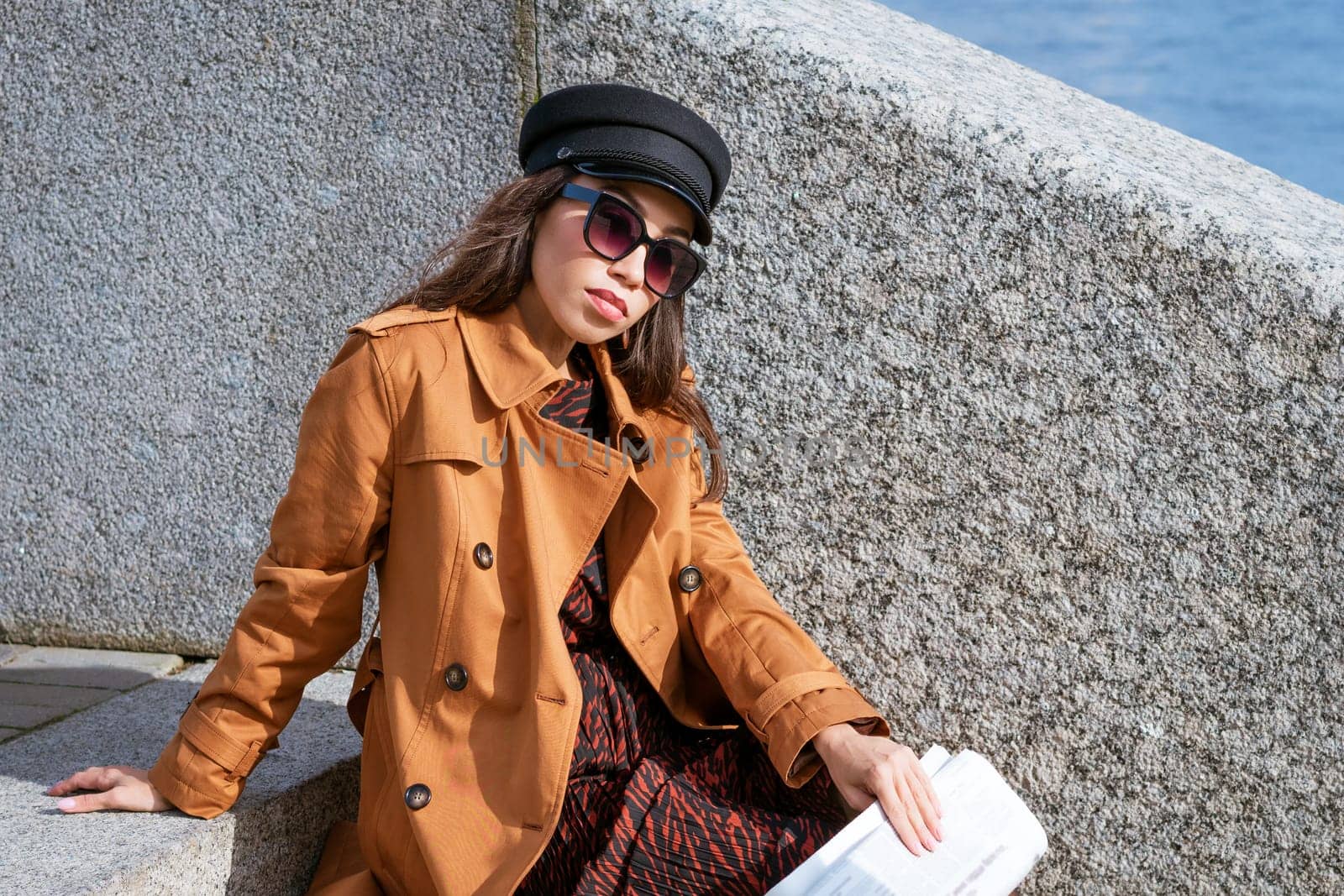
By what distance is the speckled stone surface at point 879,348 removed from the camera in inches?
87.1

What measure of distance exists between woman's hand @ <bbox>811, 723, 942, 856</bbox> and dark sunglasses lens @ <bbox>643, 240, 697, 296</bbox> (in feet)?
2.57

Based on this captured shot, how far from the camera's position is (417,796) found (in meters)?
1.76

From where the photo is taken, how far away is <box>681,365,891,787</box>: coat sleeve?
183 cm

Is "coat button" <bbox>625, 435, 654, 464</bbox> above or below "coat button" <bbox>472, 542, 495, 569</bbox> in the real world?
above

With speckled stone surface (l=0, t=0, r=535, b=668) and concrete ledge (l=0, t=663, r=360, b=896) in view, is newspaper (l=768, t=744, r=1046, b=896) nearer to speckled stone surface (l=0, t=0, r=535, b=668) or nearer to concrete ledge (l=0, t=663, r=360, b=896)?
concrete ledge (l=0, t=663, r=360, b=896)

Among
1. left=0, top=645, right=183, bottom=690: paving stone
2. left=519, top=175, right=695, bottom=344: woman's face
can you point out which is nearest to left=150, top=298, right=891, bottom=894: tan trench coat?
left=519, top=175, right=695, bottom=344: woman's face

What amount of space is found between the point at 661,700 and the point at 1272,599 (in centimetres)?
124

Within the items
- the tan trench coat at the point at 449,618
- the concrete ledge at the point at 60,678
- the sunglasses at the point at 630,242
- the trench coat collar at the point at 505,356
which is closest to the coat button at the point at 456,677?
the tan trench coat at the point at 449,618

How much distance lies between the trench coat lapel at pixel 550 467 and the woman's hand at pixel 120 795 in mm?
782

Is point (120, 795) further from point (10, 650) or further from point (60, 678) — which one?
point (10, 650)

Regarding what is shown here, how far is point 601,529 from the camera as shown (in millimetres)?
1957

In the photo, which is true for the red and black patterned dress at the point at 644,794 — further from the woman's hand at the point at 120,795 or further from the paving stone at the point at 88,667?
the paving stone at the point at 88,667

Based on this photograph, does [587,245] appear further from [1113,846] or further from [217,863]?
[1113,846]

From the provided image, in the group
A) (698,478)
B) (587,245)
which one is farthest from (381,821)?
(587,245)
